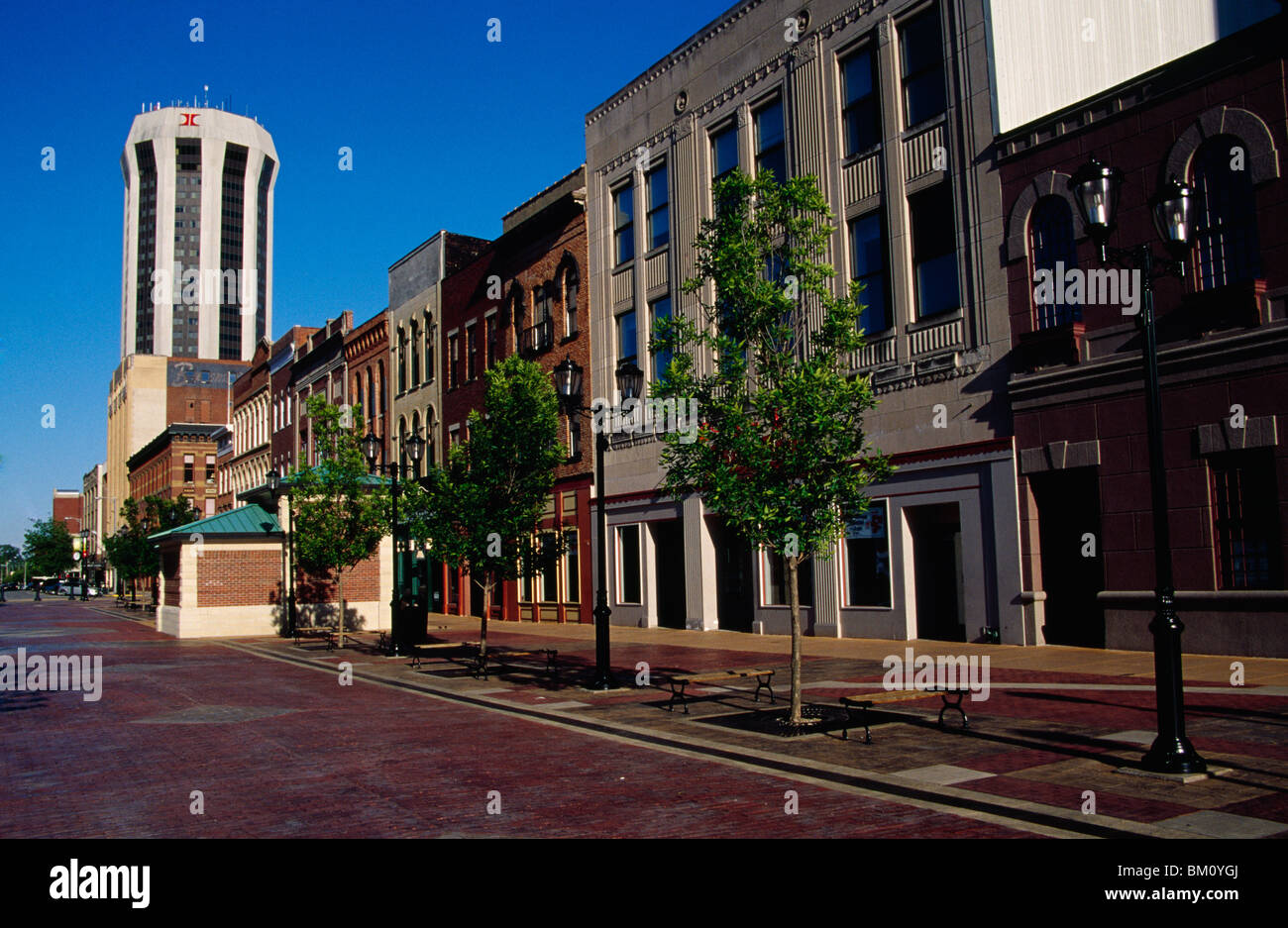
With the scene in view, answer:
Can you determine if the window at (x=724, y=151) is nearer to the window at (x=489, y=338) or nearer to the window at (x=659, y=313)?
the window at (x=659, y=313)

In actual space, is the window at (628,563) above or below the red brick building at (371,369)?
below

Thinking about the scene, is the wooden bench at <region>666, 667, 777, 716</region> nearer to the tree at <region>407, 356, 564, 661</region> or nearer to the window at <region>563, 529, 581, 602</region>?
the tree at <region>407, 356, 564, 661</region>

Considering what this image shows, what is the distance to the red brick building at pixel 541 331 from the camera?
3459 cm

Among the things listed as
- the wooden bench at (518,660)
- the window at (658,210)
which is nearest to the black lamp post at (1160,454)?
the wooden bench at (518,660)

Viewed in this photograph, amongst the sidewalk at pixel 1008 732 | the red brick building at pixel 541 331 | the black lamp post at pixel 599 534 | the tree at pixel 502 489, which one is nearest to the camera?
the sidewalk at pixel 1008 732

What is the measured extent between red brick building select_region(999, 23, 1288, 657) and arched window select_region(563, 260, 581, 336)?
17372mm

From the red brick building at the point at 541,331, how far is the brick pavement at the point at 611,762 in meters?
16.6

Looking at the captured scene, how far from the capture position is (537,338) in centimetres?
3688

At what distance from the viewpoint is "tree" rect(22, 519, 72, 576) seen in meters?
148

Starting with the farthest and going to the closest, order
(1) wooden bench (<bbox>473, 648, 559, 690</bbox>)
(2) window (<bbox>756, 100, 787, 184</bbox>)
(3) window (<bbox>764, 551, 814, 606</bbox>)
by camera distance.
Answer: (2) window (<bbox>756, 100, 787, 184</bbox>) < (3) window (<bbox>764, 551, 814, 606</bbox>) < (1) wooden bench (<bbox>473, 648, 559, 690</bbox>)

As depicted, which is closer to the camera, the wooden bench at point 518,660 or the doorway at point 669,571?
the wooden bench at point 518,660

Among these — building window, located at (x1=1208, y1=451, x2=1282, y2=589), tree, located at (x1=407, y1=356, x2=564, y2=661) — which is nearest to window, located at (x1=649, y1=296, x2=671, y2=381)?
tree, located at (x1=407, y1=356, x2=564, y2=661)
